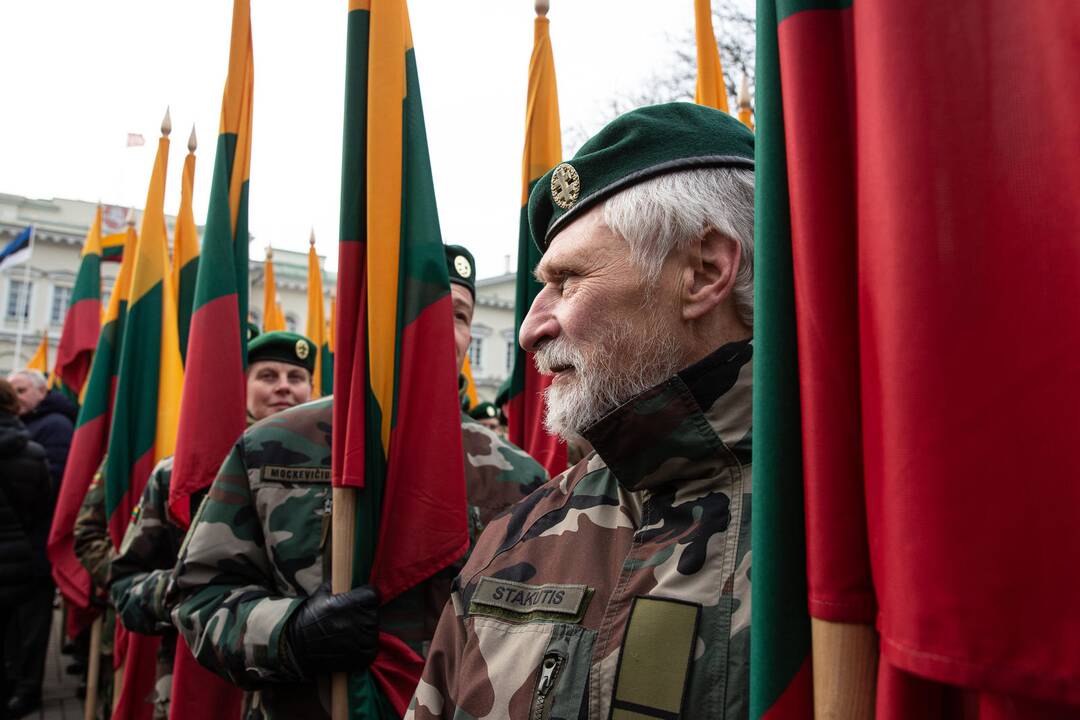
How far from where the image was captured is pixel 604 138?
161 cm

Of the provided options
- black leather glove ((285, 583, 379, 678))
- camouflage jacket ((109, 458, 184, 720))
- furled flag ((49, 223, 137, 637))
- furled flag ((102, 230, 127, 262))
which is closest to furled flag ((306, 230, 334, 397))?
furled flag ((49, 223, 137, 637))

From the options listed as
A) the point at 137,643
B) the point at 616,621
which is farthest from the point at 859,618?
the point at 137,643

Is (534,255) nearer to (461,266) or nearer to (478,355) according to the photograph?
(461,266)

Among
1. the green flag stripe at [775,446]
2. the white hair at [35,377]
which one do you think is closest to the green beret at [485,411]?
the white hair at [35,377]

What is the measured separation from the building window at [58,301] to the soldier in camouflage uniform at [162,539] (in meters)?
35.9

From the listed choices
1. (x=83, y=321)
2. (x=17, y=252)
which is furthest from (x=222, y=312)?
(x=17, y=252)

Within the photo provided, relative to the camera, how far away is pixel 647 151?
155 centimetres

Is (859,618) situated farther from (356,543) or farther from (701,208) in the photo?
(356,543)

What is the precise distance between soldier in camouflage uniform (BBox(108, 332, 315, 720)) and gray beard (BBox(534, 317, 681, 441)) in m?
2.51

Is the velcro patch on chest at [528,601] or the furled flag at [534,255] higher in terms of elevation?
the furled flag at [534,255]

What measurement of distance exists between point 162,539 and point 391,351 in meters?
1.94

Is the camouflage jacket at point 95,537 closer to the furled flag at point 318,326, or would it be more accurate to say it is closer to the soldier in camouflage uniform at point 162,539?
the soldier in camouflage uniform at point 162,539

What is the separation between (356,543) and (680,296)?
4.73ft

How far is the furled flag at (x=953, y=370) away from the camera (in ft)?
1.76
